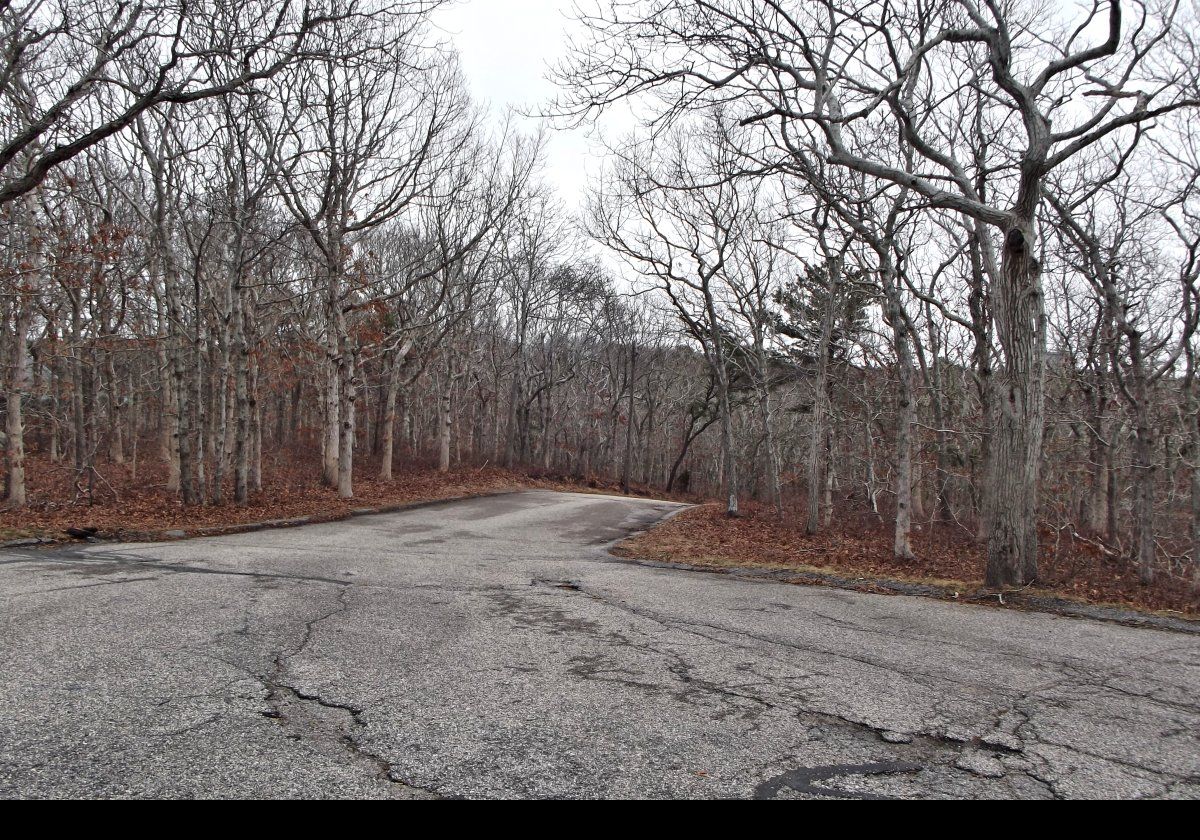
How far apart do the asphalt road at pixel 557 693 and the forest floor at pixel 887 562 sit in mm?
1075

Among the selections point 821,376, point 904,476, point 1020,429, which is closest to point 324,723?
point 1020,429

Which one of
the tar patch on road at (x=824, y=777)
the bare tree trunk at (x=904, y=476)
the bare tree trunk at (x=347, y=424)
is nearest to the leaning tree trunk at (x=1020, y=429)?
the bare tree trunk at (x=904, y=476)

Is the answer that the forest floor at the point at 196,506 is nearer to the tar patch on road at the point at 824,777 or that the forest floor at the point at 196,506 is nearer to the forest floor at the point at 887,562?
the forest floor at the point at 887,562

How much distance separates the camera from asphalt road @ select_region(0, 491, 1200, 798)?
121 inches

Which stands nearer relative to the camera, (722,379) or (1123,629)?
(1123,629)

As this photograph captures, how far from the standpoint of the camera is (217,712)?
372 centimetres

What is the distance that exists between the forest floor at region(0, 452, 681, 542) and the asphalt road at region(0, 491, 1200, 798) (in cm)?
437

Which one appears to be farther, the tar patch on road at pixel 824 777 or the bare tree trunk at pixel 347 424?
the bare tree trunk at pixel 347 424

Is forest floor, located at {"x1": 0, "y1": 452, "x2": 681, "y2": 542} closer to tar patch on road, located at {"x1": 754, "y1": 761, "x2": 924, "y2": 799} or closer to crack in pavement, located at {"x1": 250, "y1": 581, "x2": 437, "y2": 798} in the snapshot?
crack in pavement, located at {"x1": 250, "y1": 581, "x2": 437, "y2": 798}

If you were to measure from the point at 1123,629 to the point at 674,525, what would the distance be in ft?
36.9

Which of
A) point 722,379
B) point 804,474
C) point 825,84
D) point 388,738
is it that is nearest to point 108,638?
point 388,738

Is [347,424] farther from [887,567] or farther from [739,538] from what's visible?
[887,567]

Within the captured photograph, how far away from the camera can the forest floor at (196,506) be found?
11742 millimetres
